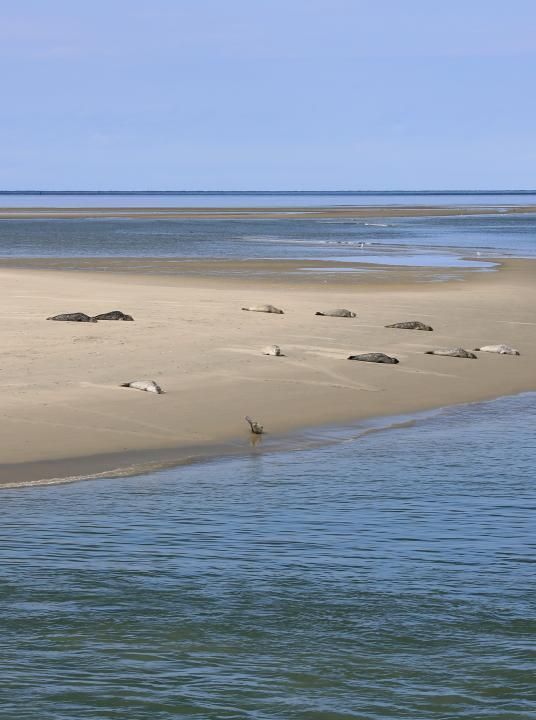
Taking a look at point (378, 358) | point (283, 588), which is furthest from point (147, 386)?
point (283, 588)

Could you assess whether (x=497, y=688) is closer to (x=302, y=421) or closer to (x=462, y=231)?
(x=302, y=421)

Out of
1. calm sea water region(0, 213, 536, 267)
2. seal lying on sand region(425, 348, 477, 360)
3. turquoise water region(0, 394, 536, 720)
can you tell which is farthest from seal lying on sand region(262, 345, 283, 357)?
calm sea water region(0, 213, 536, 267)

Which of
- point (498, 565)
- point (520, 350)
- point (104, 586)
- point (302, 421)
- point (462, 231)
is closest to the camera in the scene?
point (104, 586)

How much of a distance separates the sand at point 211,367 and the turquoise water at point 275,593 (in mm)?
1642

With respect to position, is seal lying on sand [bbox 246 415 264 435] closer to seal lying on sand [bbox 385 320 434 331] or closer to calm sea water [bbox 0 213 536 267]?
seal lying on sand [bbox 385 320 434 331]

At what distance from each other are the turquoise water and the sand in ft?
5.39

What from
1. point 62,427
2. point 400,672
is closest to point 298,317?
point 62,427

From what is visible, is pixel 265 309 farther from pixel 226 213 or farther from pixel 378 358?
pixel 226 213

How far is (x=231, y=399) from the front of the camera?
716 inches

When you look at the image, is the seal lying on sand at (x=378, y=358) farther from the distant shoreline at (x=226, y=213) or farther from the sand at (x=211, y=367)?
the distant shoreline at (x=226, y=213)

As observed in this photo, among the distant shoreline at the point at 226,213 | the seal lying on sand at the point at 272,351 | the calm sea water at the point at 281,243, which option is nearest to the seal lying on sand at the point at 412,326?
the seal lying on sand at the point at 272,351

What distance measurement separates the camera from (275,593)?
32.0 feet

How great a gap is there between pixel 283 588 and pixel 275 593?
135 millimetres

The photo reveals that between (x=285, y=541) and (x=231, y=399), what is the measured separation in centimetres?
708
